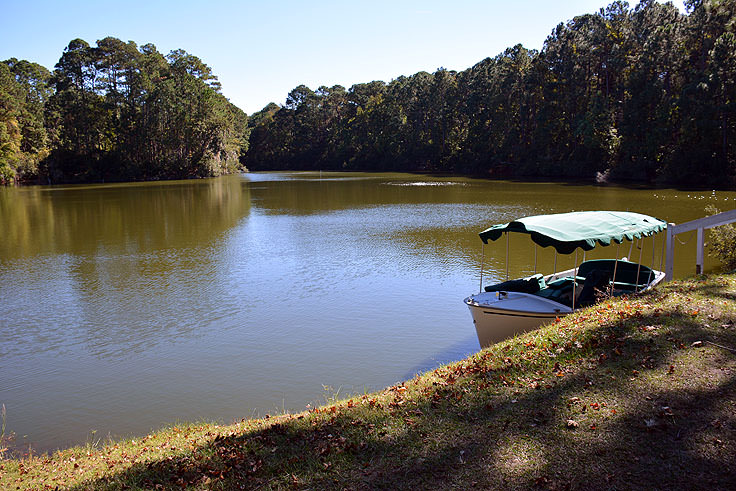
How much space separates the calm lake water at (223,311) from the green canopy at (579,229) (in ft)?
8.08

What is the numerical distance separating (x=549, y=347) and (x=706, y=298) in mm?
2880

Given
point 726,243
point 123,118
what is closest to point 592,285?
point 726,243

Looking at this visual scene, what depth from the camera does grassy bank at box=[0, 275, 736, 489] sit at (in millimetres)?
4531

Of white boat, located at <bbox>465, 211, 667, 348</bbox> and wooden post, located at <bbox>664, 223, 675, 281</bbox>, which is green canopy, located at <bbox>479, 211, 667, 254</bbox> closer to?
white boat, located at <bbox>465, 211, 667, 348</bbox>

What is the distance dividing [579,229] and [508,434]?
5.88m

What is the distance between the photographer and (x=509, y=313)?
9375 mm

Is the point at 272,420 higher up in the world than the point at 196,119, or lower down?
lower down

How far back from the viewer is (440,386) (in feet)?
20.9

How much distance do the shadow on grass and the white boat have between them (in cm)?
274

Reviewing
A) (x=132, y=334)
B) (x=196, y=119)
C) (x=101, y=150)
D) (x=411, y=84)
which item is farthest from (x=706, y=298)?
(x=411, y=84)

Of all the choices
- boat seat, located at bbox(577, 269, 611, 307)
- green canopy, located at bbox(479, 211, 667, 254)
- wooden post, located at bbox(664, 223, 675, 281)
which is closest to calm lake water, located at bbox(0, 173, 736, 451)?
boat seat, located at bbox(577, 269, 611, 307)

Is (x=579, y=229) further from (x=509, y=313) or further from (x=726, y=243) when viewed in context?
(x=726, y=243)

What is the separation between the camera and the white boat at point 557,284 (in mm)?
9406

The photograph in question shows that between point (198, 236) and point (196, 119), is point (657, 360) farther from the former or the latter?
point (196, 119)
